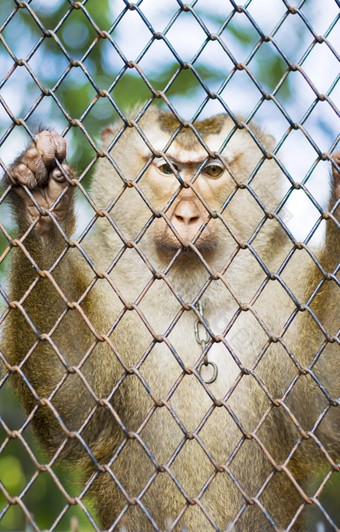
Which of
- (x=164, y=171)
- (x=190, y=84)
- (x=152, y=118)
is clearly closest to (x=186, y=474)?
(x=164, y=171)

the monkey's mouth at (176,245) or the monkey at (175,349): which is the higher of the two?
the monkey's mouth at (176,245)

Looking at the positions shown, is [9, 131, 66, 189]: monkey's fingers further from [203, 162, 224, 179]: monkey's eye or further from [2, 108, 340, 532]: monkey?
[203, 162, 224, 179]: monkey's eye

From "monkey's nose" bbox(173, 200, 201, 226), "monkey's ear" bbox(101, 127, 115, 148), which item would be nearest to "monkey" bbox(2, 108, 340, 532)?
"monkey's nose" bbox(173, 200, 201, 226)

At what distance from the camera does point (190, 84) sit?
6527 millimetres

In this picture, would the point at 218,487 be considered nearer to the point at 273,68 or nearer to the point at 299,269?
the point at 299,269

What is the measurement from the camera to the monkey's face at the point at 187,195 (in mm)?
Answer: 3666

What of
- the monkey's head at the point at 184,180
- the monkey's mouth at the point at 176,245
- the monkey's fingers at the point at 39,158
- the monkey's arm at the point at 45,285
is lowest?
the monkey's arm at the point at 45,285

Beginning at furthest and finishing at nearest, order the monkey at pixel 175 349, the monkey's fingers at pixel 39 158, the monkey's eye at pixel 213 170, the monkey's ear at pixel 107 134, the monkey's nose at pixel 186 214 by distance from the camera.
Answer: the monkey's ear at pixel 107 134, the monkey's eye at pixel 213 170, the monkey's nose at pixel 186 214, the monkey at pixel 175 349, the monkey's fingers at pixel 39 158

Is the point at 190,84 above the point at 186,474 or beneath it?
above

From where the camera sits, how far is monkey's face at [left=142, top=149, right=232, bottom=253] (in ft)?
12.0

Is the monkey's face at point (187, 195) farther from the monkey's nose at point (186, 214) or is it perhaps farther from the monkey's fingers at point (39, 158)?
the monkey's fingers at point (39, 158)

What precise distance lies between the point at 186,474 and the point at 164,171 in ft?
5.37

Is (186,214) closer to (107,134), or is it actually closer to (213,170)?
(213,170)

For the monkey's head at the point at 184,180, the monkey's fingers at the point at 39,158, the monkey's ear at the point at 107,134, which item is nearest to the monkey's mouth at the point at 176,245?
the monkey's head at the point at 184,180
